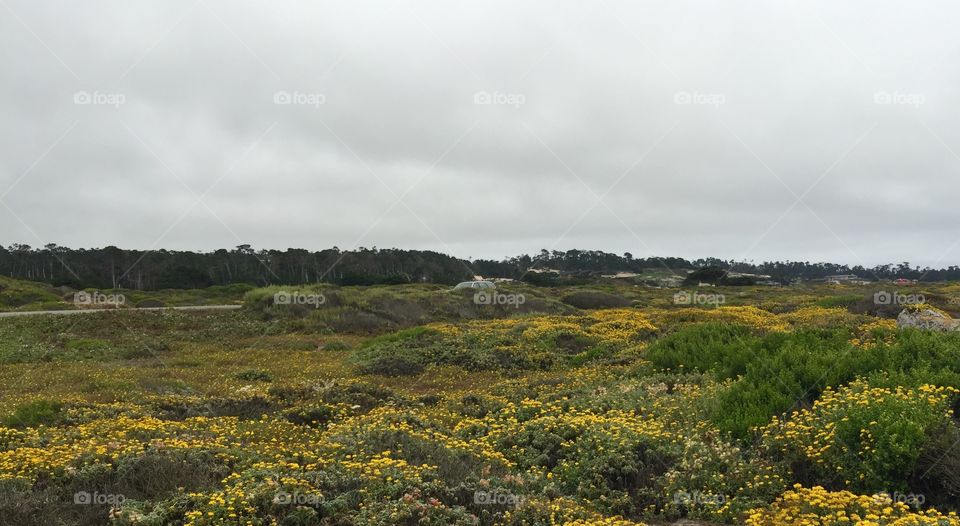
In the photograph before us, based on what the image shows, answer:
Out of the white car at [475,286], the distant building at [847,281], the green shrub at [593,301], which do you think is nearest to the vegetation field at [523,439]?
the green shrub at [593,301]

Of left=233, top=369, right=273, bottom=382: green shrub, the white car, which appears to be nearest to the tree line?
the white car

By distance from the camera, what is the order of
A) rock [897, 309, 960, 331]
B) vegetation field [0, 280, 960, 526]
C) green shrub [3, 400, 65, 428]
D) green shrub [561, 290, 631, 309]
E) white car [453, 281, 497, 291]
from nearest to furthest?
vegetation field [0, 280, 960, 526] → green shrub [3, 400, 65, 428] → rock [897, 309, 960, 331] → green shrub [561, 290, 631, 309] → white car [453, 281, 497, 291]

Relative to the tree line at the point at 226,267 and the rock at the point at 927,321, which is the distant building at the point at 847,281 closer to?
the tree line at the point at 226,267

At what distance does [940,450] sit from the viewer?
281 inches

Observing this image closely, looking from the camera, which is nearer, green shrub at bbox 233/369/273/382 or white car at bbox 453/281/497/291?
green shrub at bbox 233/369/273/382

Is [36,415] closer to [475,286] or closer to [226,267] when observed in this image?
[475,286]

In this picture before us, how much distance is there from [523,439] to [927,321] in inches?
574

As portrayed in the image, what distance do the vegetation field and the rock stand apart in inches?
75.4

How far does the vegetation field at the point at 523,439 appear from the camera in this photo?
22.2 feet

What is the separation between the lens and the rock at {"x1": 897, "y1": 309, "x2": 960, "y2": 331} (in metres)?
16.4

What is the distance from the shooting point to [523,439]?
9.77 meters

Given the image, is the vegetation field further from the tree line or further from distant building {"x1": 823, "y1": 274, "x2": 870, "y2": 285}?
distant building {"x1": 823, "y1": 274, "x2": 870, "y2": 285}

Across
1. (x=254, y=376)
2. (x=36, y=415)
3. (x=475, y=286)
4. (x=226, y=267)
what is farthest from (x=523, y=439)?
(x=226, y=267)

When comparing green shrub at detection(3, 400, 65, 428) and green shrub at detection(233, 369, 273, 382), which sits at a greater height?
Result: green shrub at detection(3, 400, 65, 428)
